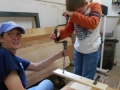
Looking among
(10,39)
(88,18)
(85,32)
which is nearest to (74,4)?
(88,18)

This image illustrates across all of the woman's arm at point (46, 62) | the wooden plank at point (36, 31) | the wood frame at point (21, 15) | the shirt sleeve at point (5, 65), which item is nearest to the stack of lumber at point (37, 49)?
the wooden plank at point (36, 31)

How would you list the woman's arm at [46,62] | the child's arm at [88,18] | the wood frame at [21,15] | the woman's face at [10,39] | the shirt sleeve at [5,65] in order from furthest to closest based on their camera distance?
the wood frame at [21,15] < the woman's arm at [46,62] < the child's arm at [88,18] < the woman's face at [10,39] < the shirt sleeve at [5,65]

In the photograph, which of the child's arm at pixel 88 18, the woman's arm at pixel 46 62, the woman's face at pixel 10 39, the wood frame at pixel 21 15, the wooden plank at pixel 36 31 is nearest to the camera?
the woman's face at pixel 10 39

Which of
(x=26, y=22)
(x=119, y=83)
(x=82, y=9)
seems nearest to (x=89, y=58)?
Result: (x=82, y=9)

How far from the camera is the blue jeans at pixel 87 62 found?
121 centimetres

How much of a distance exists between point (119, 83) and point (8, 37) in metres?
2.03

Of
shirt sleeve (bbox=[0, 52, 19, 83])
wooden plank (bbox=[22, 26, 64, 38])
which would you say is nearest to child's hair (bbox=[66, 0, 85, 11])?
shirt sleeve (bbox=[0, 52, 19, 83])

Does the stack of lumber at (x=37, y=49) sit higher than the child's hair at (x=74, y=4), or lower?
lower

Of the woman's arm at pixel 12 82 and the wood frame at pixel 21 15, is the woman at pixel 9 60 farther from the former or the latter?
the wood frame at pixel 21 15

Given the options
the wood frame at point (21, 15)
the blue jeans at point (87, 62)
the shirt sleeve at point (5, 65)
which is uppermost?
the wood frame at point (21, 15)

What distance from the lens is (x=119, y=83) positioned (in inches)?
86.6

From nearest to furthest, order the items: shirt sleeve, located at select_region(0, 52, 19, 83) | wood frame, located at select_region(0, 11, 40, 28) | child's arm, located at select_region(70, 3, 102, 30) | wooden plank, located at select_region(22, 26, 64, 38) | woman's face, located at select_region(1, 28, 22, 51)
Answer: shirt sleeve, located at select_region(0, 52, 19, 83)
woman's face, located at select_region(1, 28, 22, 51)
child's arm, located at select_region(70, 3, 102, 30)
wood frame, located at select_region(0, 11, 40, 28)
wooden plank, located at select_region(22, 26, 64, 38)

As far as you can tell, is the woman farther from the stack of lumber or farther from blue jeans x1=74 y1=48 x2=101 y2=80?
the stack of lumber

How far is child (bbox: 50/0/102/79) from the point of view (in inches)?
38.8
